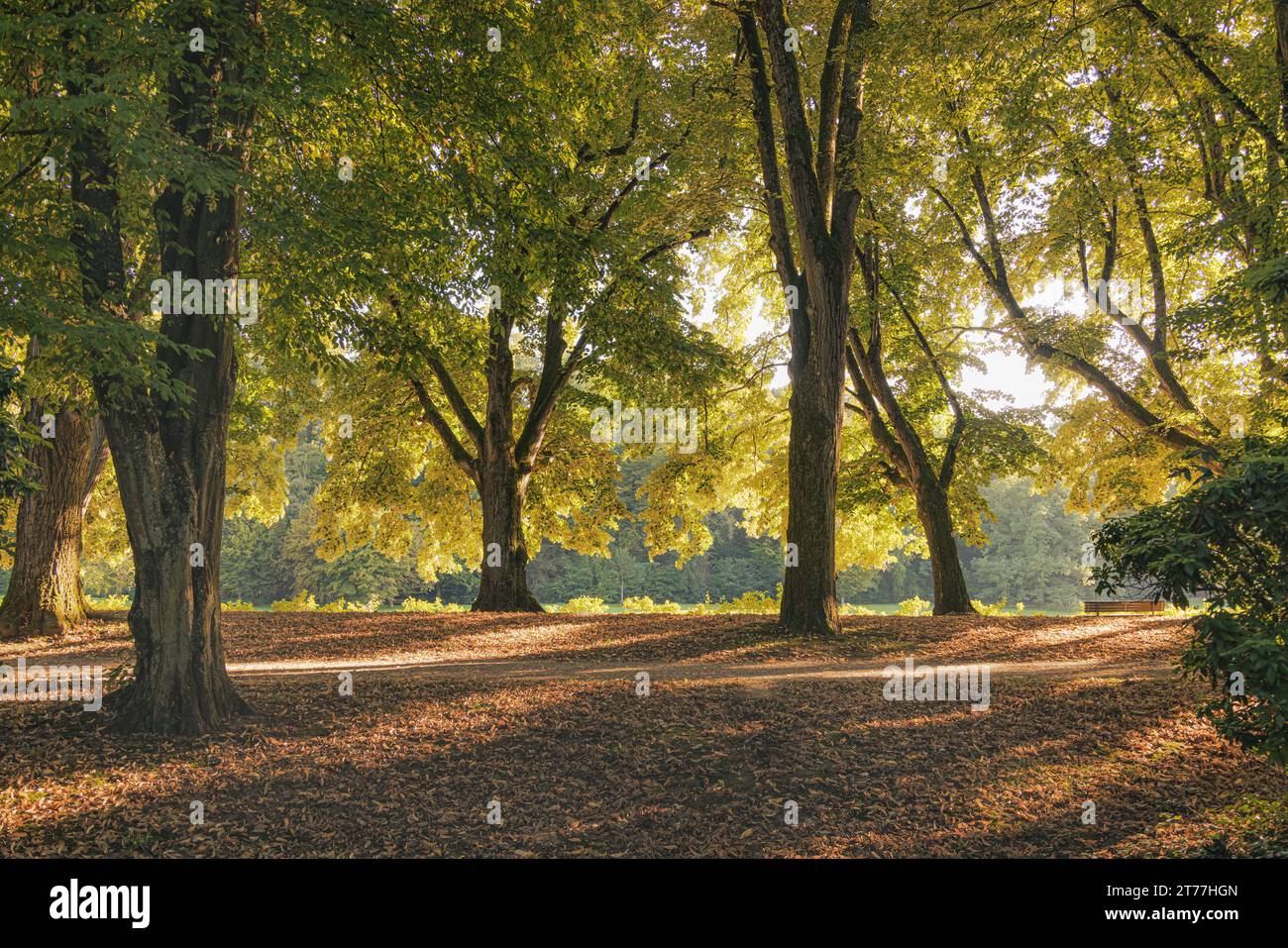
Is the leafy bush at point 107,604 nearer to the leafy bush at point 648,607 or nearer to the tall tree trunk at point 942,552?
the leafy bush at point 648,607

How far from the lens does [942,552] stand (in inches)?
703

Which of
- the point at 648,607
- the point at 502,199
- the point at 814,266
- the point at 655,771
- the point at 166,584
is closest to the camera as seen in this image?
the point at 655,771

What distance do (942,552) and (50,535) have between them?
57.4 ft

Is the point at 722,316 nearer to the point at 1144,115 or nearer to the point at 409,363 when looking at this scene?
the point at 1144,115

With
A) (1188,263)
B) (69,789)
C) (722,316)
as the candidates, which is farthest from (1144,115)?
(69,789)

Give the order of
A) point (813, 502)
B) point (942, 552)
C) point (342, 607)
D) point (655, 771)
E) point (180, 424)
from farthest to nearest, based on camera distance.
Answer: point (342, 607)
point (942, 552)
point (813, 502)
point (180, 424)
point (655, 771)

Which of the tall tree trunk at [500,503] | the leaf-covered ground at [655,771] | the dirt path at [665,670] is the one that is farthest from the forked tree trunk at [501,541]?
the leaf-covered ground at [655,771]

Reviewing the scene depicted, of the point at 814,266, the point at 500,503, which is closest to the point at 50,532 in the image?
the point at 500,503

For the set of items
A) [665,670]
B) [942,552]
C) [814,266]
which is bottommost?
[665,670]

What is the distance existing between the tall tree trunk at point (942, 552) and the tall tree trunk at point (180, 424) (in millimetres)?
14825

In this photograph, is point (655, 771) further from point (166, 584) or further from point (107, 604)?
point (107, 604)

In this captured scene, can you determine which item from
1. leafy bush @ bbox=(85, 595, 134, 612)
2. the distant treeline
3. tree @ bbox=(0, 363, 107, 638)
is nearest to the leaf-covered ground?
tree @ bbox=(0, 363, 107, 638)

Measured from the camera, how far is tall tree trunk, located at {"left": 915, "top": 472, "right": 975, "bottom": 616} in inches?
704

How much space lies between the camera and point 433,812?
6.02 meters
